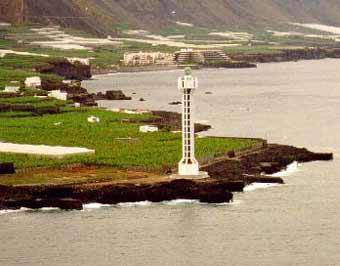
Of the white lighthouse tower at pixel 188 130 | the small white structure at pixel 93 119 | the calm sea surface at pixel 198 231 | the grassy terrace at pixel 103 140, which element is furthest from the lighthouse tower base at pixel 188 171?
the small white structure at pixel 93 119

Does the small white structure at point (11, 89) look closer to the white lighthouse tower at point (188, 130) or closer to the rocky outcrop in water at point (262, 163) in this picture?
the rocky outcrop in water at point (262, 163)

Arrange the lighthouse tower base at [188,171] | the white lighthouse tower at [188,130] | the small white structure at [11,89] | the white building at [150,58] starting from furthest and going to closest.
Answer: the white building at [150,58]
the small white structure at [11,89]
the lighthouse tower base at [188,171]
the white lighthouse tower at [188,130]

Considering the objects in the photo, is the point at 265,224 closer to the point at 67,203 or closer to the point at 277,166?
the point at 67,203

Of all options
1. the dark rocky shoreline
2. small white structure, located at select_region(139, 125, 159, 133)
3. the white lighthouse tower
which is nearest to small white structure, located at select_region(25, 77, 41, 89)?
small white structure, located at select_region(139, 125, 159, 133)

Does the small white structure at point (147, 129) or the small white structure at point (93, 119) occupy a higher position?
the small white structure at point (147, 129)

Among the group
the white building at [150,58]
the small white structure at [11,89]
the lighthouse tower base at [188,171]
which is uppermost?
the lighthouse tower base at [188,171]

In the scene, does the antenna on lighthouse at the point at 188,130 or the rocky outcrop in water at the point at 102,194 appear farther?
the antenna on lighthouse at the point at 188,130

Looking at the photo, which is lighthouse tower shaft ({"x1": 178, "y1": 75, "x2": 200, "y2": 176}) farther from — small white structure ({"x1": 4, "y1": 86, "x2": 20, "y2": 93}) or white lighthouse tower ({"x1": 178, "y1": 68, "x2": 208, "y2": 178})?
small white structure ({"x1": 4, "y1": 86, "x2": 20, "y2": 93})
